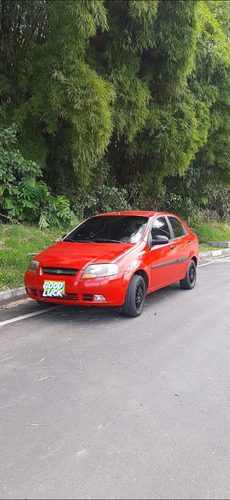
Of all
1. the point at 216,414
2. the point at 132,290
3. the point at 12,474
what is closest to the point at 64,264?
the point at 132,290

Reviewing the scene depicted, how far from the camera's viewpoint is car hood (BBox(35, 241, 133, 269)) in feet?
17.2

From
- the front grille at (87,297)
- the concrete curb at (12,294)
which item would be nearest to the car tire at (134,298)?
the front grille at (87,297)

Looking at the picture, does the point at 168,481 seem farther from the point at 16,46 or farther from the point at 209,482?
the point at 16,46

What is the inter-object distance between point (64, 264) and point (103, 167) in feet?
24.5

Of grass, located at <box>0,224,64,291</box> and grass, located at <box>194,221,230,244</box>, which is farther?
grass, located at <box>194,221,230,244</box>

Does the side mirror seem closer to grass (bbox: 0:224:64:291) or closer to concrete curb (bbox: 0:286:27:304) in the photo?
concrete curb (bbox: 0:286:27:304)

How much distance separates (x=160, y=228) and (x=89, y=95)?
3.62m

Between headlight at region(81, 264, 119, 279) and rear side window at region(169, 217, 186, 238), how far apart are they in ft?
7.17

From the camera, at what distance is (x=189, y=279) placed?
24.3 ft

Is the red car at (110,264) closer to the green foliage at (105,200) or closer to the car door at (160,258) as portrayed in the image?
the car door at (160,258)

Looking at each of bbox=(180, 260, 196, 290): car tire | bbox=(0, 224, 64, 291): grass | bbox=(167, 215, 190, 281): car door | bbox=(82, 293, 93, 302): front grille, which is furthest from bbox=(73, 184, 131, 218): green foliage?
bbox=(82, 293, 93, 302): front grille

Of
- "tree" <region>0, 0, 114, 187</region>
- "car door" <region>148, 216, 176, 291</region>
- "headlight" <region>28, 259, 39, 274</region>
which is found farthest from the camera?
"tree" <region>0, 0, 114, 187</region>

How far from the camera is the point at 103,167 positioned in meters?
12.3

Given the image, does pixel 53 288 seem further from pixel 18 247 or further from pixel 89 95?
pixel 89 95
